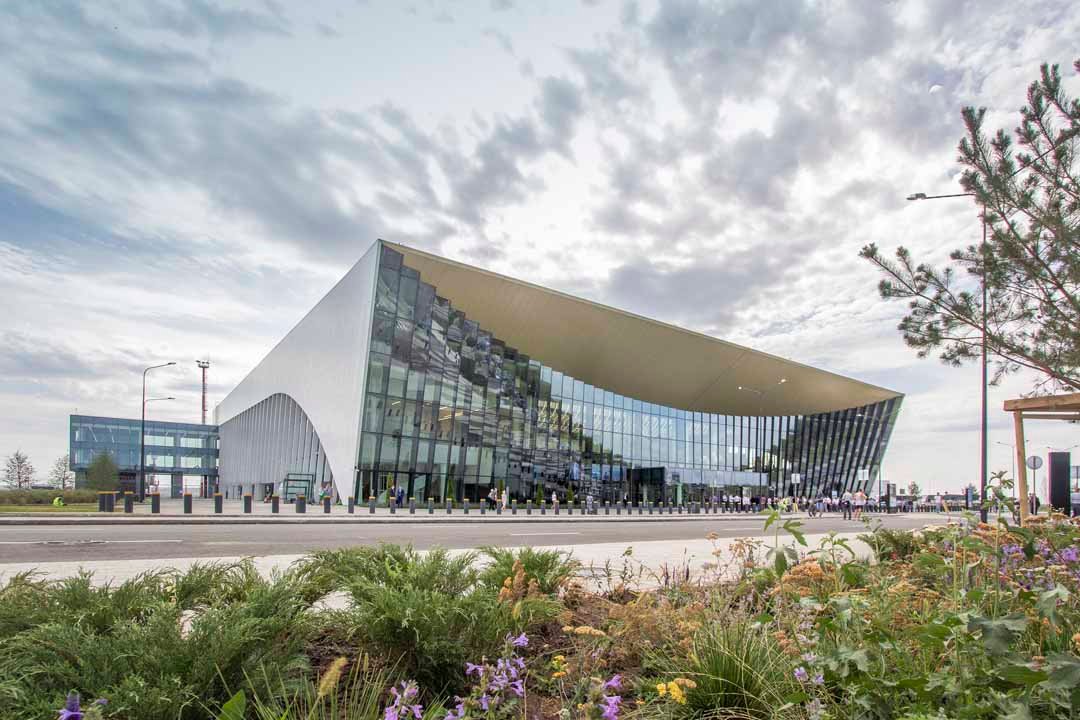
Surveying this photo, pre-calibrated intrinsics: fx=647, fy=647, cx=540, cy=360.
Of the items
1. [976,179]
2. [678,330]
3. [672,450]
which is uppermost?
[678,330]

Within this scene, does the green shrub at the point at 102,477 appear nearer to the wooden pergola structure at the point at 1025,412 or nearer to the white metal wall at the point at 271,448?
the white metal wall at the point at 271,448

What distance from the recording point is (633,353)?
169 ft

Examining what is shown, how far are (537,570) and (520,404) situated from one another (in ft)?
127

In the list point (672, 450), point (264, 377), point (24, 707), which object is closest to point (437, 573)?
point (24, 707)

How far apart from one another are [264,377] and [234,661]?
65.3 metres

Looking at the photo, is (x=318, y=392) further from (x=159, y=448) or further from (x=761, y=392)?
(x=159, y=448)

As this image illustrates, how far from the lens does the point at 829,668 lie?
2.51 metres

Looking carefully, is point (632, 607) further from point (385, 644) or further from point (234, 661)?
point (234, 661)

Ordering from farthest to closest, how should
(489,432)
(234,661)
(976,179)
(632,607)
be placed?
(489,432), (976,179), (632,607), (234,661)

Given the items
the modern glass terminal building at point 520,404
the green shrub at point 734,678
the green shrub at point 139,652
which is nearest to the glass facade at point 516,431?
the modern glass terminal building at point 520,404

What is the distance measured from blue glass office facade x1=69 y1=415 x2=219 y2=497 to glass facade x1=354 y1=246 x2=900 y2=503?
174 feet

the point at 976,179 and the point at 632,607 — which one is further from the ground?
the point at 976,179

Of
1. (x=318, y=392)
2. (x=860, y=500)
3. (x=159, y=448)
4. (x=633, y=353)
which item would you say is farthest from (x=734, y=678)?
(x=159, y=448)

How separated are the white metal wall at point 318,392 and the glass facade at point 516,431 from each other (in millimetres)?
1256
